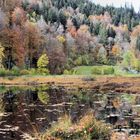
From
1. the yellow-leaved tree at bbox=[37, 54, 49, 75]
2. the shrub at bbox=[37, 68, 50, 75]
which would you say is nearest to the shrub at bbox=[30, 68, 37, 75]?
the shrub at bbox=[37, 68, 50, 75]

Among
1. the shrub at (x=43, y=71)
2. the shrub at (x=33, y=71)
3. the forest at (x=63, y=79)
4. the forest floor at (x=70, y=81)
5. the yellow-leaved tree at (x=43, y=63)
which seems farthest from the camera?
the yellow-leaved tree at (x=43, y=63)

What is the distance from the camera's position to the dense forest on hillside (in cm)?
9425

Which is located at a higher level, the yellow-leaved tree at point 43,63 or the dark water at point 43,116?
the dark water at point 43,116

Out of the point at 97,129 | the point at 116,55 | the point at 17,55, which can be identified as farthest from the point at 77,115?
the point at 116,55

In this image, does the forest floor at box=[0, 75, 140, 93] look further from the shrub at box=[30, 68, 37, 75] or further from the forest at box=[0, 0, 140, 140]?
the shrub at box=[30, 68, 37, 75]

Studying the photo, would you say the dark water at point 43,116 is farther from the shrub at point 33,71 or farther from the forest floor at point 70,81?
the shrub at point 33,71

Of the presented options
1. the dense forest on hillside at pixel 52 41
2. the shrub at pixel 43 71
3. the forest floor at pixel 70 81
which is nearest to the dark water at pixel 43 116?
the forest floor at pixel 70 81

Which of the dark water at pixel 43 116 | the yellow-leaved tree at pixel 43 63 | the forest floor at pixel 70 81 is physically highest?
the dark water at pixel 43 116

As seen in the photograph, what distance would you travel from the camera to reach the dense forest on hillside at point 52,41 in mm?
94250

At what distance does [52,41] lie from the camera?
358 feet

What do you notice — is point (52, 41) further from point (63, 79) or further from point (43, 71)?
point (63, 79)

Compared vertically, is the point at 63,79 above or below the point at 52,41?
below

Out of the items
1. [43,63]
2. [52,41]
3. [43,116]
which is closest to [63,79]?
[43,63]

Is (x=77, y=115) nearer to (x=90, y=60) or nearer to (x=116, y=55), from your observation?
(x=90, y=60)
